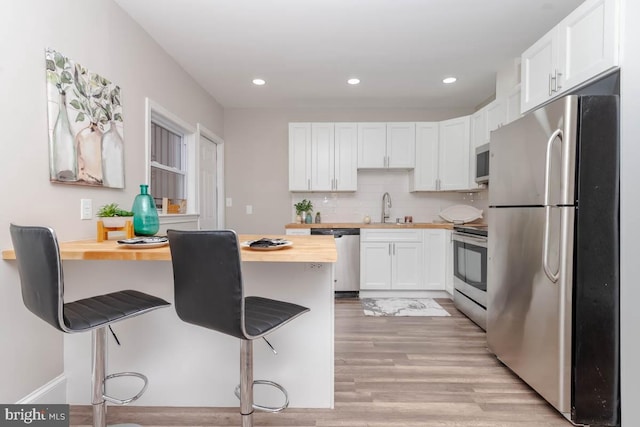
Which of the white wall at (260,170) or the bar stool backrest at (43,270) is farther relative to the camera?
the white wall at (260,170)

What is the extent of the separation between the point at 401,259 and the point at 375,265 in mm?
319

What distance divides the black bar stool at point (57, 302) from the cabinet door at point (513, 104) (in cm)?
312

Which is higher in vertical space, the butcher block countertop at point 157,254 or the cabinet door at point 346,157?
the cabinet door at point 346,157

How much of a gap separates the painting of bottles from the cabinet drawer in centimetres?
257

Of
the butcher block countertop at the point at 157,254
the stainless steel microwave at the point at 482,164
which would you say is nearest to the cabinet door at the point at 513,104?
the stainless steel microwave at the point at 482,164

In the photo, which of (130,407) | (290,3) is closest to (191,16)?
(290,3)

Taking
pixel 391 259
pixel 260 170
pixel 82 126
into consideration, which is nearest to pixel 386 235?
pixel 391 259

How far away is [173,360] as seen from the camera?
1.77 metres

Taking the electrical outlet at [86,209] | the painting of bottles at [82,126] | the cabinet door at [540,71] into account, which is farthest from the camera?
the cabinet door at [540,71]

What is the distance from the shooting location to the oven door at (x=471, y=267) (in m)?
2.80

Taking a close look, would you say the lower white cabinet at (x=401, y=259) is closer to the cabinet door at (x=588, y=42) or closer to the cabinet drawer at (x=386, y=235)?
the cabinet drawer at (x=386, y=235)

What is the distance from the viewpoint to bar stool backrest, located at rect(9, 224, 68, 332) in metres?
1.08

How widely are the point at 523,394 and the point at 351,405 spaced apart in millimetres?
1045

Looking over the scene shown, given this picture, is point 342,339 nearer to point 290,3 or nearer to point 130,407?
point 130,407
